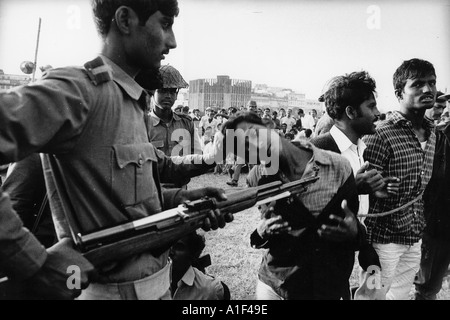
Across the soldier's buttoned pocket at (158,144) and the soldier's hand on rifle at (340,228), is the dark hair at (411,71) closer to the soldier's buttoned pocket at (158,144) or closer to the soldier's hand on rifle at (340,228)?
the soldier's hand on rifle at (340,228)

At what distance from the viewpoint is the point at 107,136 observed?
1.32m

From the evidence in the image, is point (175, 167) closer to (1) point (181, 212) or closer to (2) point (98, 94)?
(1) point (181, 212)

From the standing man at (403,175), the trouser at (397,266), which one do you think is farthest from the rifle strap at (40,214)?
the trouser at (397,266)

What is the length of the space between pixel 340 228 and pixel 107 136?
1.40 meters

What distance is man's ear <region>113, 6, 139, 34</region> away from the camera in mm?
1421

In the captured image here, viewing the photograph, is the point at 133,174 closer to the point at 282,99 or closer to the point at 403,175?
the point at 403,175

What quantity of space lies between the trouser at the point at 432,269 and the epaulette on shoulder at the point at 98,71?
3.87 m

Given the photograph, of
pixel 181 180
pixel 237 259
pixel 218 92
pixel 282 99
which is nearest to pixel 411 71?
pixel 181 180

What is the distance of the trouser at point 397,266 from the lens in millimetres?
2834

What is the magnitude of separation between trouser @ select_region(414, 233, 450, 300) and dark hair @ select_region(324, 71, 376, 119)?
2.07 metres

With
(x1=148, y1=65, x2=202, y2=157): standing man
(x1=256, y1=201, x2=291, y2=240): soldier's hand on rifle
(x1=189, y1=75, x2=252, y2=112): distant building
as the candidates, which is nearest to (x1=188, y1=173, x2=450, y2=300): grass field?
(x1=148, y1=65, x2=202, y2=157): standing man

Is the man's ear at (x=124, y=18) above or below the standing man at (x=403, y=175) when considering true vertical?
above

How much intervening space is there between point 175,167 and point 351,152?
5.11 feet

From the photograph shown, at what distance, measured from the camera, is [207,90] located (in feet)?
112
